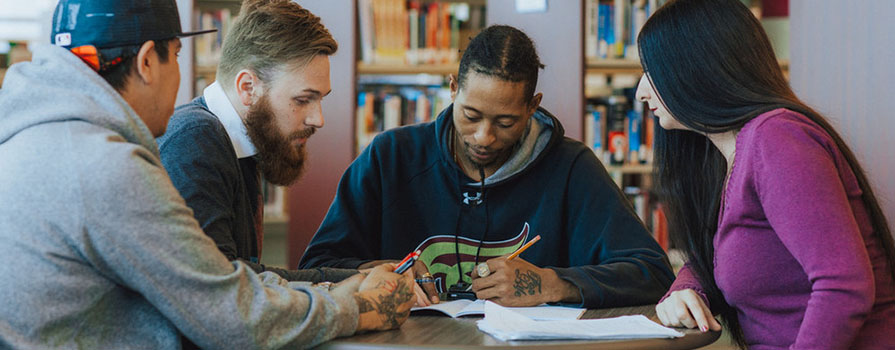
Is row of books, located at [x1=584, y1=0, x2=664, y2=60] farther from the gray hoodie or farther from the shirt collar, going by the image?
the gray hoodie

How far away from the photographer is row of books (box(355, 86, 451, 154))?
142 inches

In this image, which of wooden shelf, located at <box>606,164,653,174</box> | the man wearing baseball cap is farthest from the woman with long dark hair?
wooden shelf, located at <box>606,164,653,174</box>

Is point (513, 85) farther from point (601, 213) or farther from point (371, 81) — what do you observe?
point (371, 81)

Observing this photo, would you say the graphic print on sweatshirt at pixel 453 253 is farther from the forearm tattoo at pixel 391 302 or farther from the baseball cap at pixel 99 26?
the baseball cap at pixel 99 26

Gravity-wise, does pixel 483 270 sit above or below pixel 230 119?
below

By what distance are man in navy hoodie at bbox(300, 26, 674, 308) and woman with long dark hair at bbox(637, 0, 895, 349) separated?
1.20 feet

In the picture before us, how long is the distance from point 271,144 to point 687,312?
0.96 meters

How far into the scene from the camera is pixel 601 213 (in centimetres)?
196

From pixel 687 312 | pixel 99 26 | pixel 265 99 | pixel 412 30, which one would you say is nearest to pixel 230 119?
pixel 265 99

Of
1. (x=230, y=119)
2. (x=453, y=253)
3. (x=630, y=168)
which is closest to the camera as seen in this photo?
(x=230, y=119)

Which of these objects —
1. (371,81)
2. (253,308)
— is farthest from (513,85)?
(371,81)

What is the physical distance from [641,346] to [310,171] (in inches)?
90.6

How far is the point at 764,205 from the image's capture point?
1276 millimetres

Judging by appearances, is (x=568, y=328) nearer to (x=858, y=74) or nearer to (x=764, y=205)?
(x=764, y=205)
